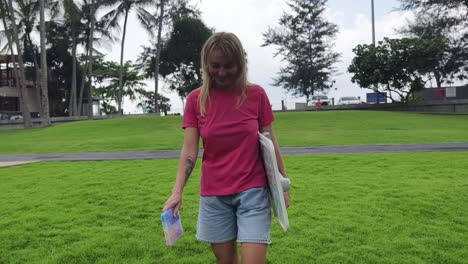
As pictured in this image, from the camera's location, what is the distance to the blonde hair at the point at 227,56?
287 centimetres

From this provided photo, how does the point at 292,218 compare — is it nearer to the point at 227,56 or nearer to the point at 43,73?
the point at 227,56

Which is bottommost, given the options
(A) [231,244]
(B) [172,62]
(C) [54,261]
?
(C) [54,261]

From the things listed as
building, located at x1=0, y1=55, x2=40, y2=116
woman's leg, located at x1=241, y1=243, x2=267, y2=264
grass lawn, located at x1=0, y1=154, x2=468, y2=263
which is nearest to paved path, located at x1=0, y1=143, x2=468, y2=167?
grass lawn, located at x1=0, y1=154, x2=468, y2=263

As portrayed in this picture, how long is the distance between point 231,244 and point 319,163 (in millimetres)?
7090

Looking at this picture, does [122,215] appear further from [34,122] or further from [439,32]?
[439,32]

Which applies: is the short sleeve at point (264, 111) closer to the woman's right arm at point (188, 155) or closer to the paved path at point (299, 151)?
the woman's right arm at point (188, 155)

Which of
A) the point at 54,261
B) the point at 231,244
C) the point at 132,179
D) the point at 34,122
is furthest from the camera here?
the point at 34,122

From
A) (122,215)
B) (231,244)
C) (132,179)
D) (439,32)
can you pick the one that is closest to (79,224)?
(122,215)

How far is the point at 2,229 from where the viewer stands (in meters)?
5.59

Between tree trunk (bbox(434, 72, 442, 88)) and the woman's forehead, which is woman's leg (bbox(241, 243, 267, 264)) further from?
tree trunk (bbox(434, 72, 442, 88))

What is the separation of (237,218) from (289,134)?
50.7ft

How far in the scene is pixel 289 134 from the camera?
59.9 feet

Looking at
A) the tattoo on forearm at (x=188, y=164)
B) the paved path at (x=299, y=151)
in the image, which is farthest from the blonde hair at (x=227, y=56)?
the paved path at (x=299, y=151)

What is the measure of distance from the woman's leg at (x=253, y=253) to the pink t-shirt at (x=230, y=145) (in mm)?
290
